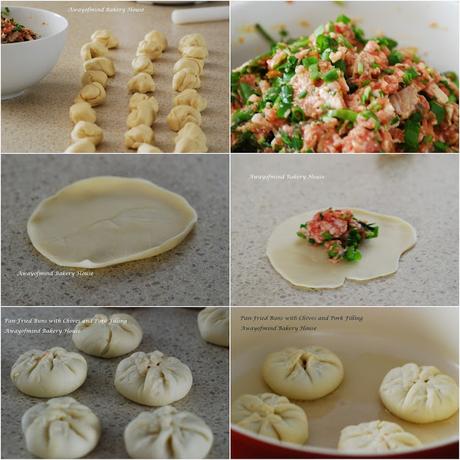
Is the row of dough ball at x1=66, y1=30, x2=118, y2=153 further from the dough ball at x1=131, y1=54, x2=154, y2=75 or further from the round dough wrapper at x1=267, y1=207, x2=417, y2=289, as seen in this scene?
the round dough wrapper at x1=267, y1=207, x2=417, y2=289

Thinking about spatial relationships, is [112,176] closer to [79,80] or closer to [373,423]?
[79,80]

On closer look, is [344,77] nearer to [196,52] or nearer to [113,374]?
[196,52]

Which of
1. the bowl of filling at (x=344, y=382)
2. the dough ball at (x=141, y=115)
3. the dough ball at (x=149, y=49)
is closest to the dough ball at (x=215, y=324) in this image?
the bowl of filling at (x=344, y=382)

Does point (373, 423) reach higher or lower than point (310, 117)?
lower

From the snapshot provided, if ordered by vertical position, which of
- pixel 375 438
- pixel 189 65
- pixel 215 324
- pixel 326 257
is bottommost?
pixel 375 438

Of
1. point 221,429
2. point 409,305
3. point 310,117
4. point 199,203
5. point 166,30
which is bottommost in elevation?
point 221,429

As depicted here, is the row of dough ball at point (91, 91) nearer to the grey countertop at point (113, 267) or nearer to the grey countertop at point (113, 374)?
the grey countertop at point (113, 267)

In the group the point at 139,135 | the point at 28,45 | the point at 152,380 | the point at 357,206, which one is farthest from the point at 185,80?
the point at 152,380

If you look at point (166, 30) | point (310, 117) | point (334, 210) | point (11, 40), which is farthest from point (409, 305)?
point (11, 40)
